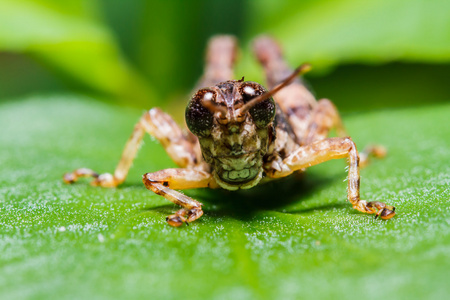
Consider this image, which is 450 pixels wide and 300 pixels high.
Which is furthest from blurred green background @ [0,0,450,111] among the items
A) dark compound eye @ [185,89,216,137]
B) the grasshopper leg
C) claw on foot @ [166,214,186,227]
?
claw on foot @ [166,214,186,227]

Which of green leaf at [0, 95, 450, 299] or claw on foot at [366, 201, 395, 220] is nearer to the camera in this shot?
green leaf at [0, 95, 450, 299]

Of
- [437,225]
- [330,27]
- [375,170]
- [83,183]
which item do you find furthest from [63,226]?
[330,27]

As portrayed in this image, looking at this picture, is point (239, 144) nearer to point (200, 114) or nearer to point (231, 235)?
point (200, 114)

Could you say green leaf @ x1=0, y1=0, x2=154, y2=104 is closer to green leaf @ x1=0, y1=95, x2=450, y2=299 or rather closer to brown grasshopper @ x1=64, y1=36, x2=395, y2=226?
green leaf @ x1=0, y1=95, x2=450, y2=299

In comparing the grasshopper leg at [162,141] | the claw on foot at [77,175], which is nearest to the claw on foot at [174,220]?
the grasshopper leg at [162,141]

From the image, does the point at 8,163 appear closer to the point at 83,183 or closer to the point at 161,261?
the point at 83,183

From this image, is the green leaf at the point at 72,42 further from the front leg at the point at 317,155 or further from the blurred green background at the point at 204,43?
the front leg at the point at 317,155

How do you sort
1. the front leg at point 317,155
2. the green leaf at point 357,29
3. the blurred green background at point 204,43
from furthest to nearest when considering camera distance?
the blurred green background at point 204,43 < the green leaf at point 357,29 < the front leg at point 317,155
